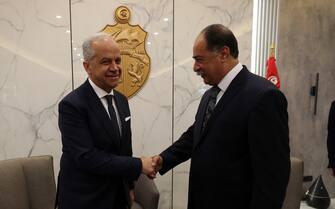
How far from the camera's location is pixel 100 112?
166 centimetres

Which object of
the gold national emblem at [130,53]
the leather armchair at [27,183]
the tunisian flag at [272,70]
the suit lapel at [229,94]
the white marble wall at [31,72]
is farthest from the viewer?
the tunisian flag at [272,70]

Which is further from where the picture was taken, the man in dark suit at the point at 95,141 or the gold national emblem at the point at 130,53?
the gold national emblem at the point at 130,53

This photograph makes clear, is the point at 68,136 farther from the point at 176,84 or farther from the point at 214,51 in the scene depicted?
the point at 176,84

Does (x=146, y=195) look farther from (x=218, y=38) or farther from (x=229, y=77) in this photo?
(x=218, y=38)

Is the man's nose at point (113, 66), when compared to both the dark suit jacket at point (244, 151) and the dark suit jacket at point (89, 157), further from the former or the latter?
the dark suit jacket at point (244, 151)

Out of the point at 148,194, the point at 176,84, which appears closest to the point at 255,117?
the point at 148,194

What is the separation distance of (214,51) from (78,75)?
165 cm

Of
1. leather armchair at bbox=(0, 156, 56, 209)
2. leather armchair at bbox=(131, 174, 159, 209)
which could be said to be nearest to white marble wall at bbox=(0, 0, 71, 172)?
leather armchair at bbox=(0, 156, 56, 209)

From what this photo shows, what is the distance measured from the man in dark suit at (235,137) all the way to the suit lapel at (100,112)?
1.50 feet

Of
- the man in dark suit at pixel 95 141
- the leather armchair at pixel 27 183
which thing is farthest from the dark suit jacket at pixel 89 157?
the leather armchair at pixel 27 183

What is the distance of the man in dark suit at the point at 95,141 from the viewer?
1.62m

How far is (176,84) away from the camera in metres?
3.12

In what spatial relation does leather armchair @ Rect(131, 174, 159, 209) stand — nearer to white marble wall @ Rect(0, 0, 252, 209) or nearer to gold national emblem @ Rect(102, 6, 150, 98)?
white marble wall @ Rect(0, 0, 252, 209)

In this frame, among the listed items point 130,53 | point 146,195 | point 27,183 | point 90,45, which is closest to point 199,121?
point 90,45
